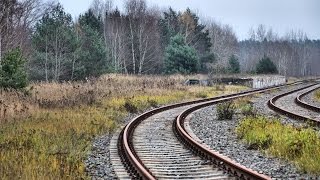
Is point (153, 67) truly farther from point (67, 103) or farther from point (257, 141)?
point (257, 141)

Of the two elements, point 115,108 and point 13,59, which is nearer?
point 13,59

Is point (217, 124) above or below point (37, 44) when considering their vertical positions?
below

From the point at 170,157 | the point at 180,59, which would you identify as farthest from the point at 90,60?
the point at 170,157

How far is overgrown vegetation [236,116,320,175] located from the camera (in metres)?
9.01

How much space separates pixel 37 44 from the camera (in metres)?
42.4

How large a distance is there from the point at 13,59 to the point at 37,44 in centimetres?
2309

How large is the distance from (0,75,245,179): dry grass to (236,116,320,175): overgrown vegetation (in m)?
4.66

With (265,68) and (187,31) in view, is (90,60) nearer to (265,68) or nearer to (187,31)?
(265,68)

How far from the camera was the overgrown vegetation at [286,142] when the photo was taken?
355 inches

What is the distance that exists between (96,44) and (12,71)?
80.8ft

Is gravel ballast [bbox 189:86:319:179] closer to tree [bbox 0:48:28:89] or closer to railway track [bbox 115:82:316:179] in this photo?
railway track [bbox 115:82:316:179]

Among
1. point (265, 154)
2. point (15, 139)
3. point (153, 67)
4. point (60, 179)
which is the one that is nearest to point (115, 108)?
point (15, 139)

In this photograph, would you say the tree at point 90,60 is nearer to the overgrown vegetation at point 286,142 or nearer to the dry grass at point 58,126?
the dry grass at point 58,126

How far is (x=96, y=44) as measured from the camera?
4512 centimetres
